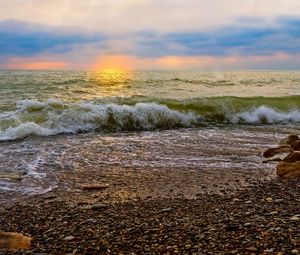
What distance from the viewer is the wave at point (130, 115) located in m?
14.0

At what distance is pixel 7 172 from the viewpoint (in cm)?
786

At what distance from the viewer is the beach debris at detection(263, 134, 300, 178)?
7445mm

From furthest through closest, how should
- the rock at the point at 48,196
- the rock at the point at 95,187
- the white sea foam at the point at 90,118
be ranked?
the white sea foam at the point at 90,118 < the rock at the point at 95,187 < the rock at the point at 48,196

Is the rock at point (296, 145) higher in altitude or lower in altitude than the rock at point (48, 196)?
higher

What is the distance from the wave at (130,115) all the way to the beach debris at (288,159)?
6248mm

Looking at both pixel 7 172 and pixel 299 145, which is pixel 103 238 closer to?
pixel 7 172

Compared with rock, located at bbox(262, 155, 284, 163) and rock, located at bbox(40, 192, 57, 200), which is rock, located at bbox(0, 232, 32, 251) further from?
rock, located at bbox(262, 155, 284, 163)

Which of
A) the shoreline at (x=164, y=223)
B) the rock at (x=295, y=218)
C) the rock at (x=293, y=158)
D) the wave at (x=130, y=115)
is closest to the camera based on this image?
the shoreline at (x=164, y=223)

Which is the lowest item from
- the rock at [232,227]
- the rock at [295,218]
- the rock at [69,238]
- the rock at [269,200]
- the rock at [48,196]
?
the rock at [48,196]

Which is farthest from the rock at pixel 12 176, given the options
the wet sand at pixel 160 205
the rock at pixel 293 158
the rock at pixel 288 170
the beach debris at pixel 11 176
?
the rock at pixel 293 158

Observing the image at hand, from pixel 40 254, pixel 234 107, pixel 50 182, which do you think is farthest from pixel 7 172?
pixel 234 107

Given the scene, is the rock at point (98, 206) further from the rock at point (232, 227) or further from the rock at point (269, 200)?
the rock at point (269, 200)

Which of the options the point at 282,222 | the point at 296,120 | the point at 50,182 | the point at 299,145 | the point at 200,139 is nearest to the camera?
the point at 282,222

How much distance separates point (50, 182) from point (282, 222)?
4383 millimetres
